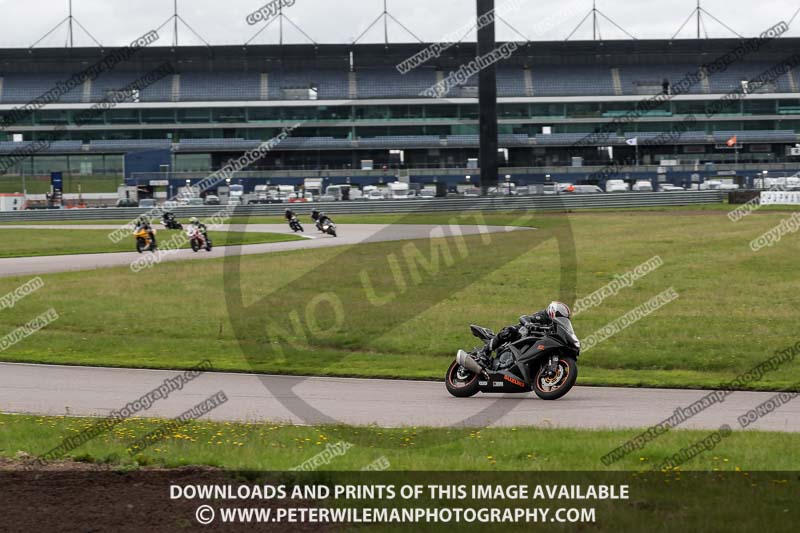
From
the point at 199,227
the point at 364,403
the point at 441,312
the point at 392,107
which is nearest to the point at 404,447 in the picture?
the point at 364,403

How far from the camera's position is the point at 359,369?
1609 cm

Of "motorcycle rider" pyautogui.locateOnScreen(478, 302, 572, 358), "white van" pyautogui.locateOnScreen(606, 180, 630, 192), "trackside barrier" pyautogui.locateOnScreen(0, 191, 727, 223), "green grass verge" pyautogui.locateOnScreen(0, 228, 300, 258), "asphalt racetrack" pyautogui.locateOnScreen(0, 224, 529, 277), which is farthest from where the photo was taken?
"white van" pyautogui.locateOnScreen(606, 180, 630, 192)

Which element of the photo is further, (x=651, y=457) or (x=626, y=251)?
(x=626, y=251)

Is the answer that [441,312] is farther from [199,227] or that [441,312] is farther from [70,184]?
[70,184]

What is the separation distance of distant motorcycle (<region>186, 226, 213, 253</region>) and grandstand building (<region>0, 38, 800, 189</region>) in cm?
5971

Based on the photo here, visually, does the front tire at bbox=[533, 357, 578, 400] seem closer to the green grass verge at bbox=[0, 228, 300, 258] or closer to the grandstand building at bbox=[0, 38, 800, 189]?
the green grass verge at bbox=[0, 228, 300, 258]

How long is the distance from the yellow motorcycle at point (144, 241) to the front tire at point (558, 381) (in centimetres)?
2647

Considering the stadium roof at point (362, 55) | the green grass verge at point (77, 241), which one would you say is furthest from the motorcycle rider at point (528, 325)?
the stadium roof at point (362, 55)

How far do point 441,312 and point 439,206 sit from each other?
3878 cm

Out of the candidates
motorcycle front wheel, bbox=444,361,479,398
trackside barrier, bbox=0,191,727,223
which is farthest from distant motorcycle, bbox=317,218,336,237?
motorcycle front wheel, bbox=444,361,479,398

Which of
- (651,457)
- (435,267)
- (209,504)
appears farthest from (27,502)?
(435,267)

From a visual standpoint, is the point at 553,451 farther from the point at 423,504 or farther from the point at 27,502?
the point at 27,502

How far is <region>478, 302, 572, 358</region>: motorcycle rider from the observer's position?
12359 mm

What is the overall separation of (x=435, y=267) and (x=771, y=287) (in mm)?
9662
